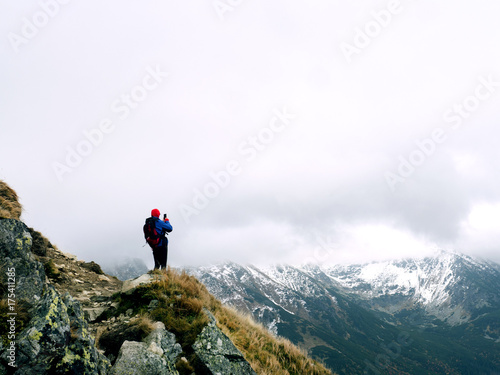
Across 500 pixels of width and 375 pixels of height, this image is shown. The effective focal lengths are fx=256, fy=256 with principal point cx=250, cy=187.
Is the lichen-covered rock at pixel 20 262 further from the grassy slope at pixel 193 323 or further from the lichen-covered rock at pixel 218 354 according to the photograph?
the lichen-covered rock at pixel 218 354

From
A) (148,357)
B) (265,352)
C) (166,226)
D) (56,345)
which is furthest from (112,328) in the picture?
(265,352)

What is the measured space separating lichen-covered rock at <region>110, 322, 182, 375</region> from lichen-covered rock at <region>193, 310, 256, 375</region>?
2.73ft

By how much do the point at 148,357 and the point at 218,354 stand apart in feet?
8.63

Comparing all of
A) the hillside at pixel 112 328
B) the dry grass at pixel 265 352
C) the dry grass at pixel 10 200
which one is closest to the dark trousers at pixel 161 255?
the hillside at pixel 112 328

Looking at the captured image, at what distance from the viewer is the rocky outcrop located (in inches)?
201

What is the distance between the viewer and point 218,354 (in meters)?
8.72

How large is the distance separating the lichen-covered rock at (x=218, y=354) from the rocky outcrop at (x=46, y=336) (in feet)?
9.87

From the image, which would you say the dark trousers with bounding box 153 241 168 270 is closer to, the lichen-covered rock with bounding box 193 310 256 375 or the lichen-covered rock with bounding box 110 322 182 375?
the lichen-covered rock with bounding box 193 310 256 375

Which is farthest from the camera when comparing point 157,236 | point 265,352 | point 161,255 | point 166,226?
point 161,255

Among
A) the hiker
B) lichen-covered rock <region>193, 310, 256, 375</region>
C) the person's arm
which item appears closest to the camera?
lichen-covered rock <region>193, 310, 256, 375</region>

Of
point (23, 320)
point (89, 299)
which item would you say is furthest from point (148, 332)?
point (89, 299)

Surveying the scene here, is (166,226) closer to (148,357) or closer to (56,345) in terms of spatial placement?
(148,357)

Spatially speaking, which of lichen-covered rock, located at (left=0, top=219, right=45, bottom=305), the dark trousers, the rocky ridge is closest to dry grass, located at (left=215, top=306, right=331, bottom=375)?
the rocky ridge

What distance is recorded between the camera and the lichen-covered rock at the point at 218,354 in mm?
8273
